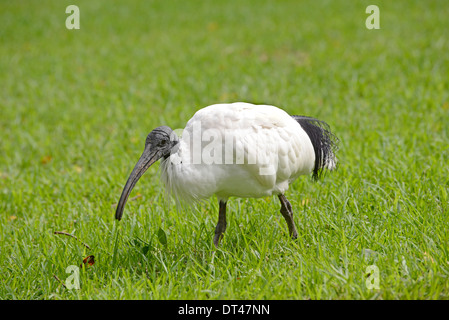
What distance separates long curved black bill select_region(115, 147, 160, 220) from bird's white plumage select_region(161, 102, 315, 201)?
14cm

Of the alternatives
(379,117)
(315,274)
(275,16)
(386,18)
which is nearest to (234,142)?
(315,274)

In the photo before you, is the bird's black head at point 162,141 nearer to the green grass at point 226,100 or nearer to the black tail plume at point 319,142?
the green grass at point 226,100

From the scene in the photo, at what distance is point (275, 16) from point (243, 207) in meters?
8.59

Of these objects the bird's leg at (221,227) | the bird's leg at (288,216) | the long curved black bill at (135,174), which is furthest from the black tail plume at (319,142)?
the long curved black bill at (135,174)

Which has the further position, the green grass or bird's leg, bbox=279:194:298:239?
bird's leg, bbox=279:194:298:239

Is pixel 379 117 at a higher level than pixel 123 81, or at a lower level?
lower

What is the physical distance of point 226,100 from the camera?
7648 mm

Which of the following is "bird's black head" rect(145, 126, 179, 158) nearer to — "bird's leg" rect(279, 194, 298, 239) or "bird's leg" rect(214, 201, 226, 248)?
"bird's leg" rect(214, 201, 226, 248)

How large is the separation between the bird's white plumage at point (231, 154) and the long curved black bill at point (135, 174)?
138 mm

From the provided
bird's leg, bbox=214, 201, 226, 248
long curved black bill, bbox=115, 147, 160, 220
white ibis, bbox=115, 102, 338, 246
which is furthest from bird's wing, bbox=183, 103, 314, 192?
bird's leg, bbox=214, 201, 226, 248

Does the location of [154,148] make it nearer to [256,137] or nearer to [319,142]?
[256,137]

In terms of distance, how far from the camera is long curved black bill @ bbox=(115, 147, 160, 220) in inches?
127
